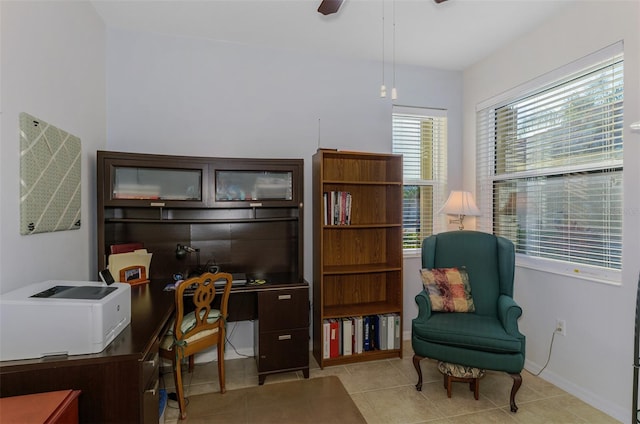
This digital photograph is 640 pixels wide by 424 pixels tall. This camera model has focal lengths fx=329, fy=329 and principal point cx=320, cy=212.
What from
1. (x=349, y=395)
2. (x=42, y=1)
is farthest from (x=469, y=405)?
(x=42, y=1)

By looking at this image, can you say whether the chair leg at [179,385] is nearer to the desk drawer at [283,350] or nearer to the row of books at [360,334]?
the desk drawer at [283,350]

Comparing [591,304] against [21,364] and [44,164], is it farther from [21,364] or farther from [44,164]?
[44,164]

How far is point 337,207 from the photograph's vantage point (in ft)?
9.68

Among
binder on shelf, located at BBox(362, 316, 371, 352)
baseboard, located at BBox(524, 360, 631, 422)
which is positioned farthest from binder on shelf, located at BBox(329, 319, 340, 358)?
baseboard, located at BBox(524, 360, 631, 422)

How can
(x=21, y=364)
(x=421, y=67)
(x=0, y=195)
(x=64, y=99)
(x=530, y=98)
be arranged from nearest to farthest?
(x=21, y=364) → (x=0, y=195) → (x=64, y=99) → (x=530, y=98) → (x=421, y=67)

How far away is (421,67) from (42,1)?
308 centimetres

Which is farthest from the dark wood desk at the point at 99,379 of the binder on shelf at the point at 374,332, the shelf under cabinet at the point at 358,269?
the binder on shelf at the point at 374,332

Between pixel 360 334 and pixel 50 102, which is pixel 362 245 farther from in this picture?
pixel 50 102

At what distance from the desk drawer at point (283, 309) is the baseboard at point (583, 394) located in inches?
76.2

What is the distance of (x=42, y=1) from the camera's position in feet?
5.96

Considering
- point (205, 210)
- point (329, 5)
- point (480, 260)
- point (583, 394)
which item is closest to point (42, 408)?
point (205, 210)

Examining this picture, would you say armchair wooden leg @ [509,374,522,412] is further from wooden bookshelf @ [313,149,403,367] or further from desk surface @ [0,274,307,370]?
desk surface @ [0,274,307,370]

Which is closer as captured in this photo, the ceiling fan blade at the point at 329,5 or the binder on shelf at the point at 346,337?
the ceiling fan blade at the point at 329,5

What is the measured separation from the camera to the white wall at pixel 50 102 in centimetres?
156
